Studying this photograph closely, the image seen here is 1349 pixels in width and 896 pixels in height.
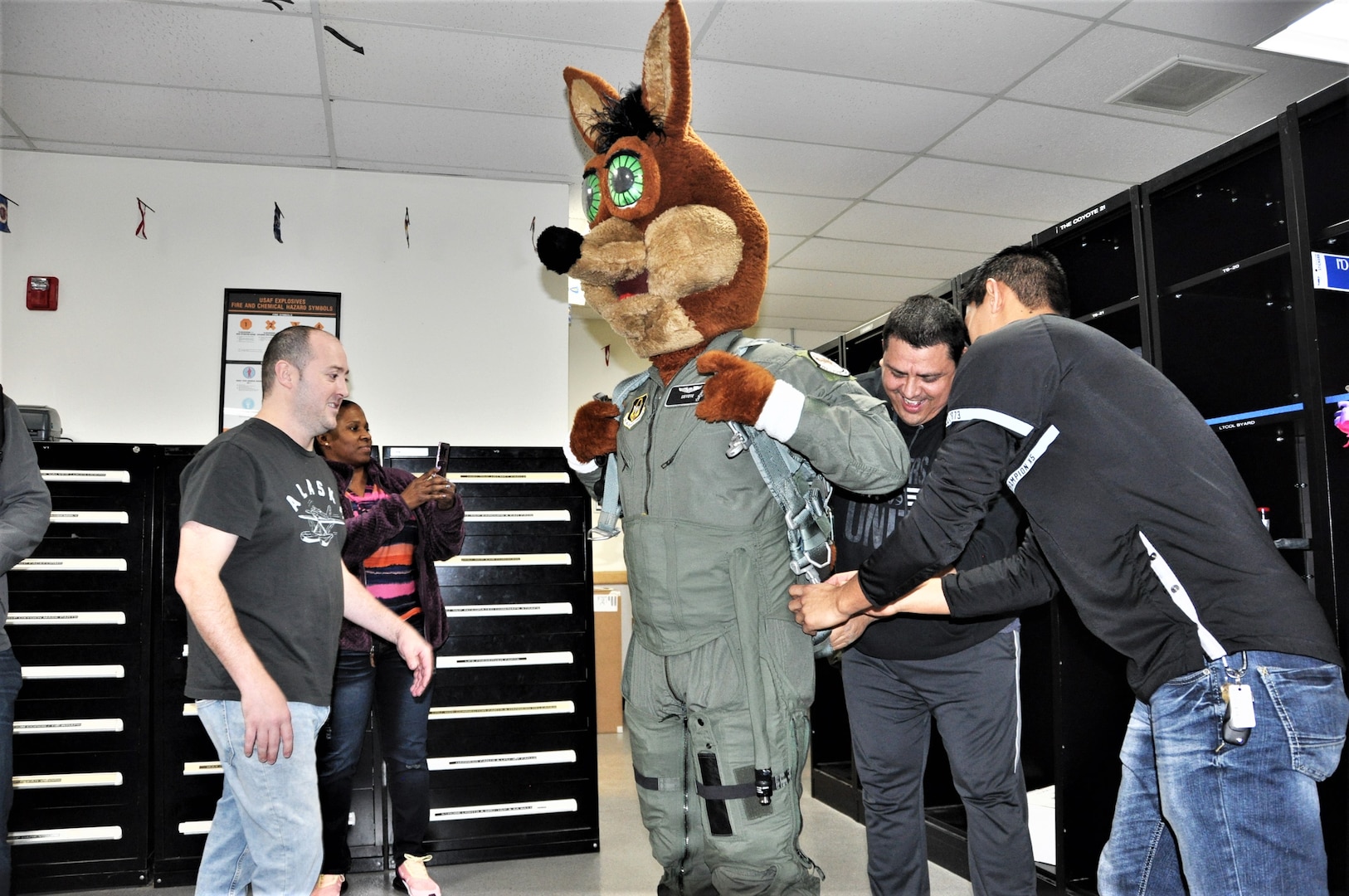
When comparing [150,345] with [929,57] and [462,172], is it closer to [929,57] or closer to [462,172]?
[462,172]

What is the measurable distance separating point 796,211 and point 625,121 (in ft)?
10.8

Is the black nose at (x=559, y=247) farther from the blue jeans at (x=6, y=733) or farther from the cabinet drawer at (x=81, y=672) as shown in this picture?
the cabinet drawer at (x=81, y=672)

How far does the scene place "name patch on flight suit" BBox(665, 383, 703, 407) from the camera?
174 cm

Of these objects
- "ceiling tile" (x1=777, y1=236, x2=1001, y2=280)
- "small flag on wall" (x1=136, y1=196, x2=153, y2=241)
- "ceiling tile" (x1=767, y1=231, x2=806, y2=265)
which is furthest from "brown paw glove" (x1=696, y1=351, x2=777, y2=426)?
"ceiling tile" (x1=777, y1=236, x2=1001, y2=280)

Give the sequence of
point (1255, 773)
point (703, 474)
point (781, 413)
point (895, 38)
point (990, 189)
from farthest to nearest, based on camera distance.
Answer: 1. point (990, 189)
2. point (895, 38)
3. point (703, 474)
4. point (781, 413)
5. point (1255, 773)

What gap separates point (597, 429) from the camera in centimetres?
197

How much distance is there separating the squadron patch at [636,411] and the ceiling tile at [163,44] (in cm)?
216

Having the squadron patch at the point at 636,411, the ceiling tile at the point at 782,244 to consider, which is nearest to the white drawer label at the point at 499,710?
the squadron patch at the point at 636,411

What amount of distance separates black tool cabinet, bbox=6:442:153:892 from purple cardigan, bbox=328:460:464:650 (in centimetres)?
94

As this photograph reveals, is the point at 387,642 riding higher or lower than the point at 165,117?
lower

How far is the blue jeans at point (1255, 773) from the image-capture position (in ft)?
4.32

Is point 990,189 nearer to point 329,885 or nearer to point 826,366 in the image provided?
point 826,366

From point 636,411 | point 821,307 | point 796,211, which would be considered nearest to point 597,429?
point 636,411

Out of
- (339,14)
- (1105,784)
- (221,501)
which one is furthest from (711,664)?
(339,14)
